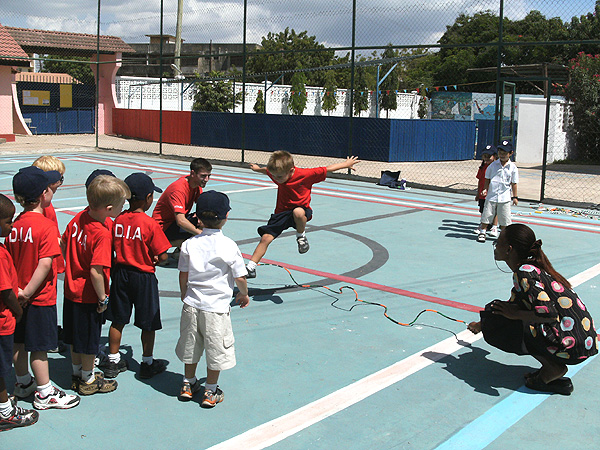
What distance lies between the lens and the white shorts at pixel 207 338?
12.9 ft

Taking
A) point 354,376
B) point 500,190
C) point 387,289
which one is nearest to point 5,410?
point 354,376

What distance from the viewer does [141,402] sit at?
4.02m

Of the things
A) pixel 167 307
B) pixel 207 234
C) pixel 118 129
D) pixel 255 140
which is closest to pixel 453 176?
pixel 255 140

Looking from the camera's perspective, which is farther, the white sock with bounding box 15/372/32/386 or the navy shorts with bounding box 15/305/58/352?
the white sock with bounding box 15/372/32/386

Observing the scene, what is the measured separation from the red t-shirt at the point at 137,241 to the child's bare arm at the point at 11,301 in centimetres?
84

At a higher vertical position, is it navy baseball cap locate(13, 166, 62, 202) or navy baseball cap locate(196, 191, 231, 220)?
navy baseball cap locate(13, 166, 62, 202)

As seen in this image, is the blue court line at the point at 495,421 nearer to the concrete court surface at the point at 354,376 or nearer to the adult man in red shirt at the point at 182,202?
the concrete court surface at the point at 354,376

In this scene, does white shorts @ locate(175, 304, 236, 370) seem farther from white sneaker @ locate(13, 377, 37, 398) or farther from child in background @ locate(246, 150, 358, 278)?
child in background @ locate(246, 150, 358, 278)

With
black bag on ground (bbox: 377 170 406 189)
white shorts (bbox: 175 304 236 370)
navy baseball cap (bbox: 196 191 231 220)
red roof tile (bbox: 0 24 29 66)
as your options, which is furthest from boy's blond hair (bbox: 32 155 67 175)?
red roof tile (bbox: 0 24 29 66)

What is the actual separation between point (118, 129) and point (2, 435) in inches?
1224

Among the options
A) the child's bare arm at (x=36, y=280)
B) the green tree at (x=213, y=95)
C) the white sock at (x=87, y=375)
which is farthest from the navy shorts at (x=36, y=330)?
the green tree at (x=213, y=95)

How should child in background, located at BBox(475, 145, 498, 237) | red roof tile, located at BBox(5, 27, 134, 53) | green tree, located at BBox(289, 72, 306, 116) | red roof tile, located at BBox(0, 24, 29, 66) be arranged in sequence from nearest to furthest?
child in background, located at BBox(475, 145, 498, 237), red roof tile, located at BBox(0, 24, 29, 66), red roof tile, located at BBox(5, 27, 134, 53), green tree, located at BBox(289, 72, 306, 116)

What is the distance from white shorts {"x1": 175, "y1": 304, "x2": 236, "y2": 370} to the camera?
3932 mm

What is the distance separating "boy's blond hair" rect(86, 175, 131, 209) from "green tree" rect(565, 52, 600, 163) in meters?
24.1
